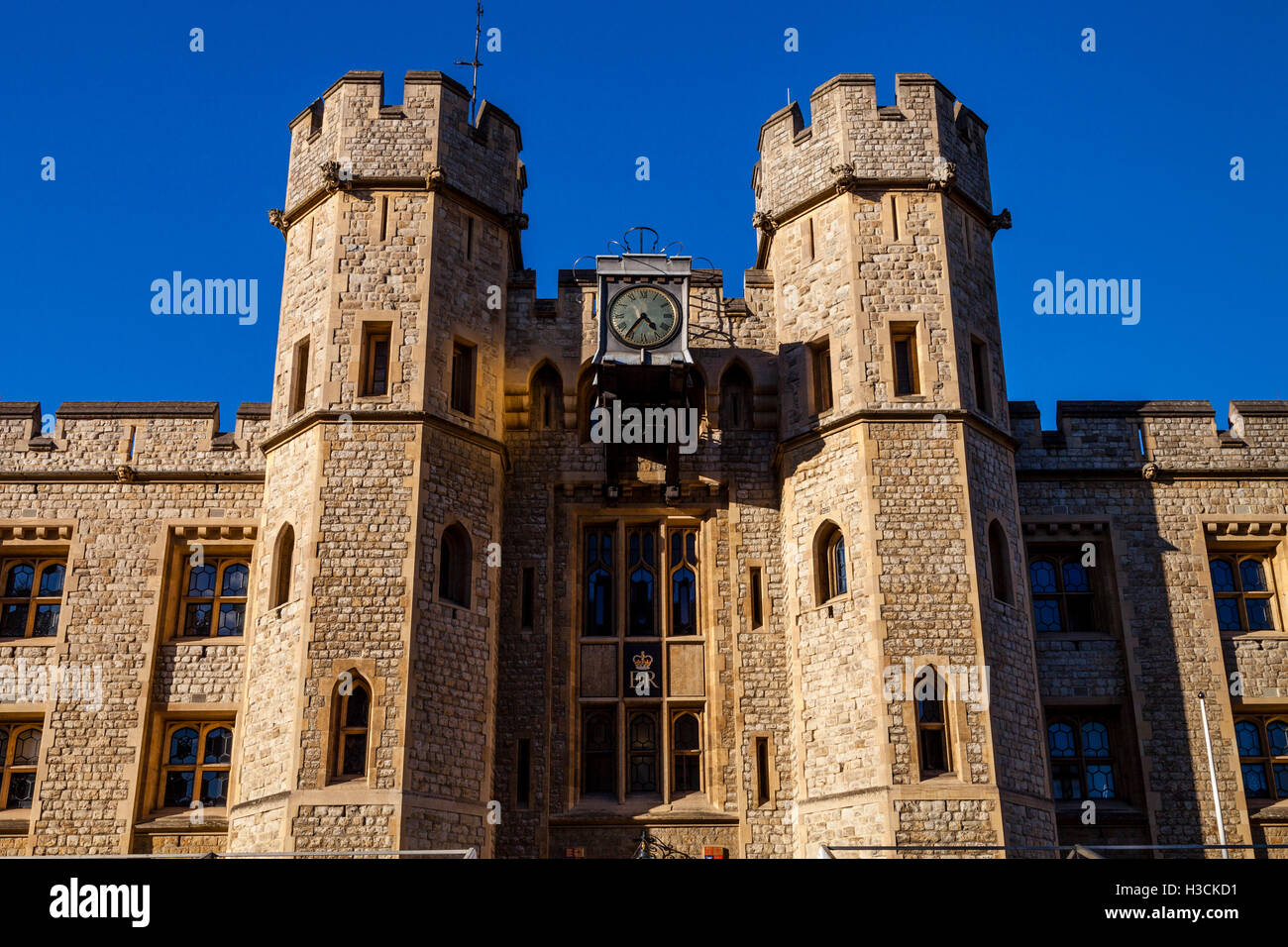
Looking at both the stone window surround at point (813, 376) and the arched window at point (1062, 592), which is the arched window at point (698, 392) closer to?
the stone window surround at point (813, 376)

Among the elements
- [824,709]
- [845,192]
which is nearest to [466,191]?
[845,192]

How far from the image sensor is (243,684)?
789 inches

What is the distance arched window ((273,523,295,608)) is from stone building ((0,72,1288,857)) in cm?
12

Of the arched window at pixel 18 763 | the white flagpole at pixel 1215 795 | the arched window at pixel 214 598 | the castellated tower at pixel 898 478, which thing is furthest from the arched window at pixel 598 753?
the white flagpole at pixel 1215 795

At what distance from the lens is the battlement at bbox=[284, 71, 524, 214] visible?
21.6m

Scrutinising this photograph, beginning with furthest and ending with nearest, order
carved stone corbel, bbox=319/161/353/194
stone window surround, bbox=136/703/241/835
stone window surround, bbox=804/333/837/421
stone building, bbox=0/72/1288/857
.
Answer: carved stone corbel, bbox=319/161/353/194 < stone window surround, bbox=804/333/837/421 < stone window surround, bbox=136/703/241/835 < stone building, bbox=0/72/1288/857

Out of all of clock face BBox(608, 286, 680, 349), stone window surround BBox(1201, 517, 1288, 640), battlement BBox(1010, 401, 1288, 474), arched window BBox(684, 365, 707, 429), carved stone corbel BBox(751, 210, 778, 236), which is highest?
carved stone corbel BBox(751, 210, 778, 236)

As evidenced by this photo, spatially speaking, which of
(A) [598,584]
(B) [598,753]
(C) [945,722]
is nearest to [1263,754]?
(C) [945,722]

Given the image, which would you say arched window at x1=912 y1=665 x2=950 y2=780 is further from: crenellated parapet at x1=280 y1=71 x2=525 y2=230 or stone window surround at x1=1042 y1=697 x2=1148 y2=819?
crenellated parapet at x1=280 y1=71 x2=525 y2=230

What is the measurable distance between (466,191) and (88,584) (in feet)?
27.6

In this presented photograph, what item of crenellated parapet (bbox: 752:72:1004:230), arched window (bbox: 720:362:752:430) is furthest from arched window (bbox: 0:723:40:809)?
crenellated parapet (bbox: 752:72:1004:230)

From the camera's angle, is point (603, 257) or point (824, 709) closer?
point (824, 709)

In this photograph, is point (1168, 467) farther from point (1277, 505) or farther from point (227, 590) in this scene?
point (227, 590)
